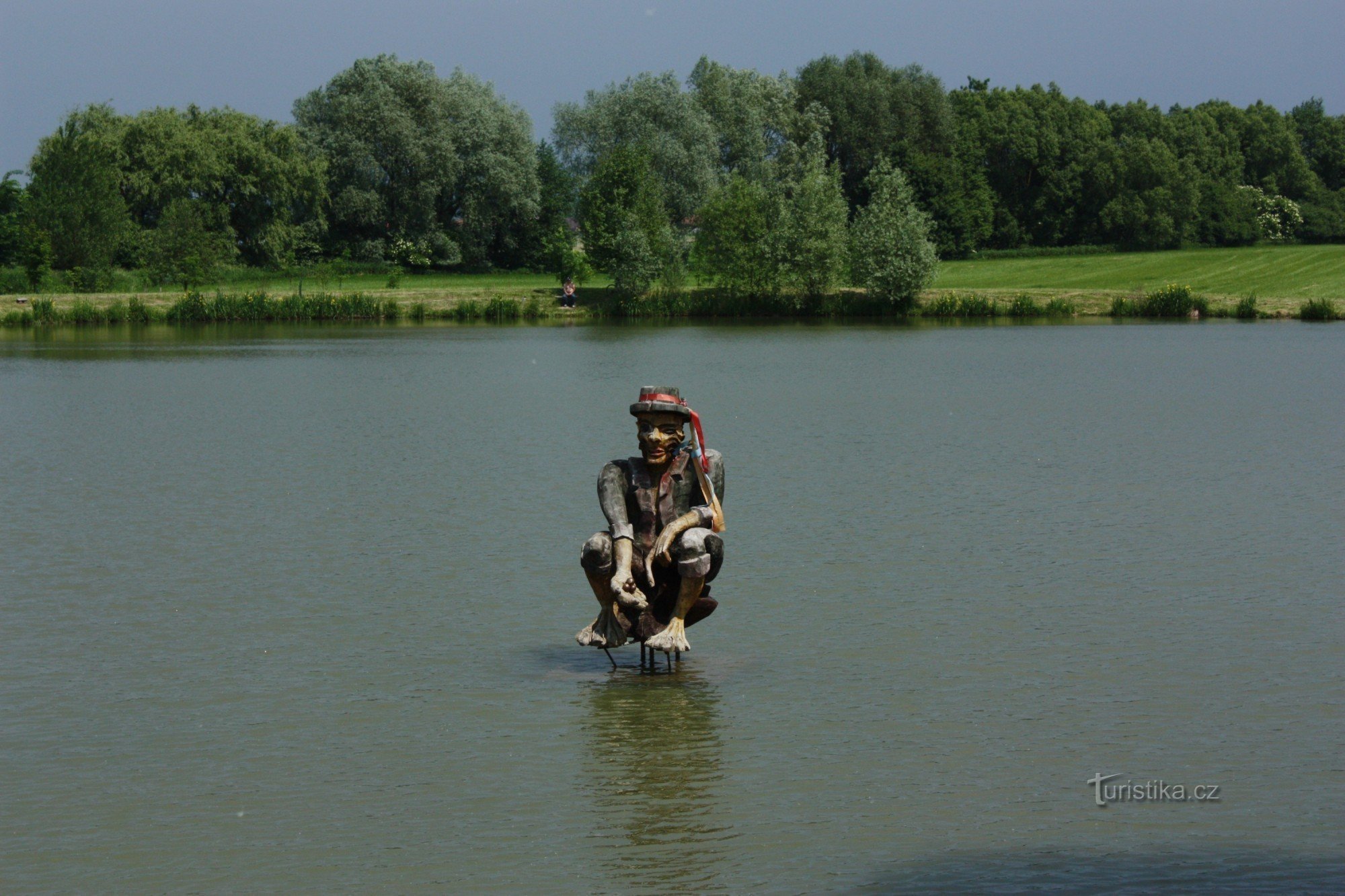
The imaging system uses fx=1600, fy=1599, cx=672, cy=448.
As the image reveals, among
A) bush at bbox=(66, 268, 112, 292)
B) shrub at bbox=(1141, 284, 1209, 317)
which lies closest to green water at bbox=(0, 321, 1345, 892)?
shrub at bbox=(1141, 284, 1209, 317)

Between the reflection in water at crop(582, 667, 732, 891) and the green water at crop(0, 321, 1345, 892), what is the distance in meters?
0.04

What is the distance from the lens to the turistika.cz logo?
29.6 feet

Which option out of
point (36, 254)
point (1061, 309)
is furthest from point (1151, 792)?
point (36, 254)

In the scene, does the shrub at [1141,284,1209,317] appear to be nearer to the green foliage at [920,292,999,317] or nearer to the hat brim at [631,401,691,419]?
the green foliage at [920,292,999,317]

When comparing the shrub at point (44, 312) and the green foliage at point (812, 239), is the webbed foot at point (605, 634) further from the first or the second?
the green foliage at point (812, 239)

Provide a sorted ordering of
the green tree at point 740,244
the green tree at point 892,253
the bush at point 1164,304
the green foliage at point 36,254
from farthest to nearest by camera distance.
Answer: the green tree at point 740,244 → the green tree at point 892,253 → the bush at point 1164,304 → the green foliage at point 36,254

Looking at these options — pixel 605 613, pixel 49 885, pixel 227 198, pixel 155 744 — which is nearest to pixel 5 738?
pixel 155 744

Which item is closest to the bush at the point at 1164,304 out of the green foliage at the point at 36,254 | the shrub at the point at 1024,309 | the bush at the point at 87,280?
the shrub at the point at 1024,309

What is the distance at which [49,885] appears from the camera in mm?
7848

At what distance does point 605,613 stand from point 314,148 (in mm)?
89718

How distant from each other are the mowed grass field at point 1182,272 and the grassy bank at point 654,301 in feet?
0.83

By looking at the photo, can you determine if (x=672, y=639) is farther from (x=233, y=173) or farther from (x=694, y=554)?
(x=233, y=173)

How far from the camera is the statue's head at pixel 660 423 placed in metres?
11.6

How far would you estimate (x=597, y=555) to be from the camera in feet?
37.6
